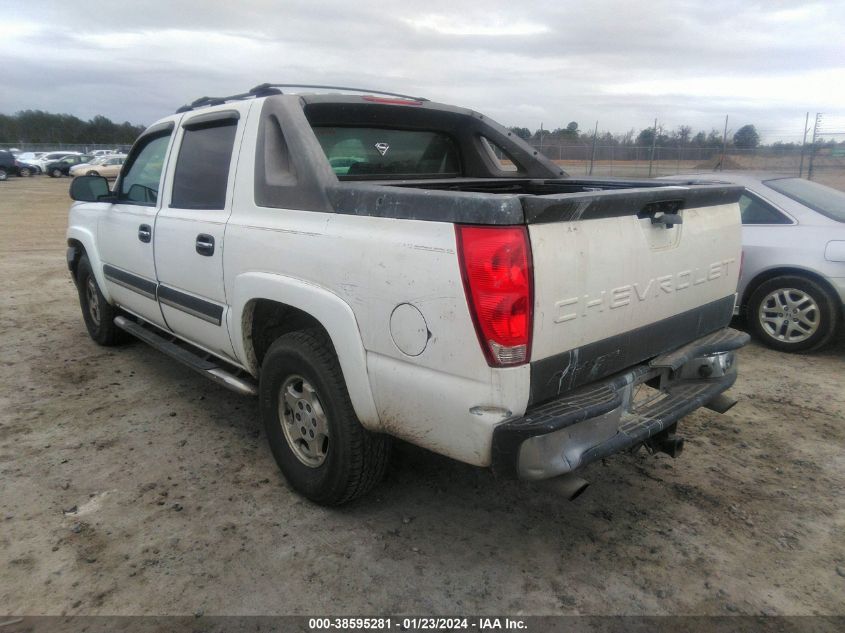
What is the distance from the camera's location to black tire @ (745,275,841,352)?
5.30 m

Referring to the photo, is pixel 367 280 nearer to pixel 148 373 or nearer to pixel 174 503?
pixel 174 503

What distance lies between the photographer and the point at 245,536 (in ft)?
9.55

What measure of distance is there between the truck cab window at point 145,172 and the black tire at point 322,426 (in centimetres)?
186

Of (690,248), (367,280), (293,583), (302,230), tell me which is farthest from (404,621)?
(690,248)

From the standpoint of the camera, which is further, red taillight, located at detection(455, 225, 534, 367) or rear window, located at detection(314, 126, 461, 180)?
rear window, located at detection(314, 126, 461, 180)

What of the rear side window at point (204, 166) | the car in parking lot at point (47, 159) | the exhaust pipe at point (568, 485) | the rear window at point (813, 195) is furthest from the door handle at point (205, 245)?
the car in parking lot at point (47, 159)

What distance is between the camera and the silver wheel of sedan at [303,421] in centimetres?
300

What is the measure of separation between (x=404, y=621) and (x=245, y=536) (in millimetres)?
904

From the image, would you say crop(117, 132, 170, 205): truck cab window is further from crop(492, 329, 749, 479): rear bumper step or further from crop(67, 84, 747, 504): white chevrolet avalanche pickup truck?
crop(492, 329, 749, 479): rear bumper step

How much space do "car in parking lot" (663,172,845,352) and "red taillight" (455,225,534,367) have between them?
374 cm

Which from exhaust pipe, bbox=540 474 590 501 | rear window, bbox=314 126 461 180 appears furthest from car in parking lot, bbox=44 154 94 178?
exhaust pipe, bbox=540 474 590 501

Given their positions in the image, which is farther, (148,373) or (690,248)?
(148,373)

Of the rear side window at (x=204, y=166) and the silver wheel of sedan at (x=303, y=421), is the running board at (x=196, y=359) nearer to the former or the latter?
the silver wheel of sedan at (x=303, y=421)

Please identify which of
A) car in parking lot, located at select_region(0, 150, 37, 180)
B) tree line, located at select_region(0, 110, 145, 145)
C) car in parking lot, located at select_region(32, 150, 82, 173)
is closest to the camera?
car in parking lot, located at select_region(0, 150, 37, 180)
